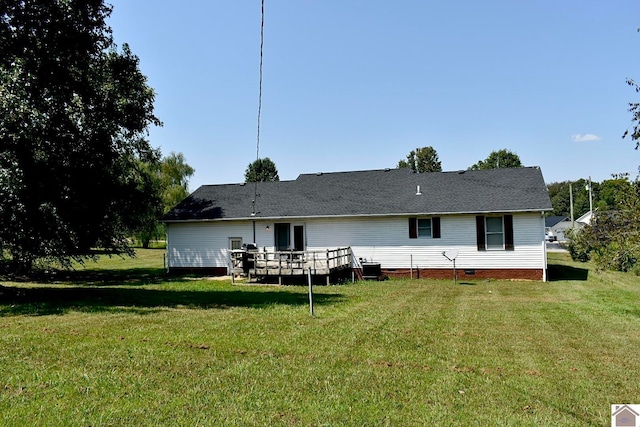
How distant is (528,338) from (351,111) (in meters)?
13.4

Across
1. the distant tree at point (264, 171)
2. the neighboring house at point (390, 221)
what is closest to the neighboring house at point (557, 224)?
the distant tree at point (264, 171)

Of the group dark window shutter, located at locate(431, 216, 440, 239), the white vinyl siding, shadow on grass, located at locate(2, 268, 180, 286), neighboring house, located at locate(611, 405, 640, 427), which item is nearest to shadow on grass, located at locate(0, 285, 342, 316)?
shadow on grass, located at locate(2, 268, 180, 286)

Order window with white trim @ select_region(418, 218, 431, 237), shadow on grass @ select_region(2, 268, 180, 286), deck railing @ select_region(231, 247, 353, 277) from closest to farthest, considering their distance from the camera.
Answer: deck railing @ select_region(231, 247, 353, 277)
shadow on grass @ select_region(2, 268, 180, 286)
window with white trim @ select_region(418, 218, 431, 237)

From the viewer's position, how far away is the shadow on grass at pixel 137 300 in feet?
40.2

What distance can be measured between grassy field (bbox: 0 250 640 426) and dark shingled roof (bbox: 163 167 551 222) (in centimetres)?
864

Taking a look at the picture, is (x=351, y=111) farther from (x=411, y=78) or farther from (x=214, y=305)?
(x=214, y=305)

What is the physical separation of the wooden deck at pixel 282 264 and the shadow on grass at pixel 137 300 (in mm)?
2401

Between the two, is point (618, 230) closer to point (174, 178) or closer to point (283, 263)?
point (283, 263)

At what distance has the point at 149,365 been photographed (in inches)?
263

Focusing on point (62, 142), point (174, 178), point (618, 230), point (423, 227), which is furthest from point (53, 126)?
point (174, 178)

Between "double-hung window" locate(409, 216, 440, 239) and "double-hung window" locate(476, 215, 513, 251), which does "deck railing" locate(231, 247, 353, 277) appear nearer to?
"double-hung window" locate(409, 216, 440, 239)

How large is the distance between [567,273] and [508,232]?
4.64 meters

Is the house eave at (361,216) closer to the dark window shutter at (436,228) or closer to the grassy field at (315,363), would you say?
the dark window shutter at (436,228)

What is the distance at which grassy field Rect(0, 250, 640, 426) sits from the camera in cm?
511
